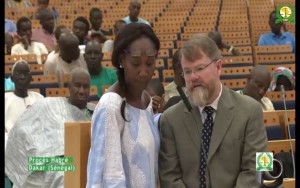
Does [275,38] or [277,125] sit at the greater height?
[275,38]

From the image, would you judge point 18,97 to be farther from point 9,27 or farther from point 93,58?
point 9,27

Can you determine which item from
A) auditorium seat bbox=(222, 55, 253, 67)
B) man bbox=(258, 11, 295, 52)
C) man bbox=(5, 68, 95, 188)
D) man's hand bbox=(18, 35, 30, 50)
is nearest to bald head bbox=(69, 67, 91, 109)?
man bbox=(5, 68, 95, 188)

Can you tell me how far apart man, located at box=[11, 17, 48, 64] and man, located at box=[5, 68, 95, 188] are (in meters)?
3.33

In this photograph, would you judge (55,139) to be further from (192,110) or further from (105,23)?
(105,23)

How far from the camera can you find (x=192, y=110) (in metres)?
2.34

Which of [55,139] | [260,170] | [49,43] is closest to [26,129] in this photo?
[55,139]

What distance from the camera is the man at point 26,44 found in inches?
311

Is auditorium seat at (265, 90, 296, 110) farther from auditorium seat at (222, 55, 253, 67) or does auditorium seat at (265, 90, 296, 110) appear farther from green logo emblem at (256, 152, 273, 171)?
green logo emblem at (256, 152, 273, 171)

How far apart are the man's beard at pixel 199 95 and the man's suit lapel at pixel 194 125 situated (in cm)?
8

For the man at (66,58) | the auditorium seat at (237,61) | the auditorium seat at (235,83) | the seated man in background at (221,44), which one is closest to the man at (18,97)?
the man at (66,58)

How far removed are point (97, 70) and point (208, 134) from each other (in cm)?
388

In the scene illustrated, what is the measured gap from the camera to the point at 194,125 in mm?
2314

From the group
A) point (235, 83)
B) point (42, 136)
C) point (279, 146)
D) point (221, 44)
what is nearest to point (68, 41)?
point (235, 83)

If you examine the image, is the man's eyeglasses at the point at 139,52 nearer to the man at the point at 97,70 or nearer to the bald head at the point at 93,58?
the man at the point at 97,70
